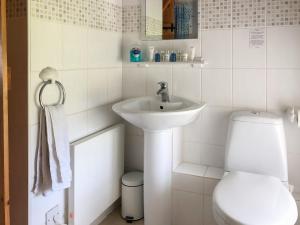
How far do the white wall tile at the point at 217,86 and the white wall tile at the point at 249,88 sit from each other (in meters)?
0.04

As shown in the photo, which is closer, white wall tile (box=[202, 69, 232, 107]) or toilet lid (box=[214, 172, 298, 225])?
toilet lid (box=[214, 172, 298, 225])

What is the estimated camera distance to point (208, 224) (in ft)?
6.61

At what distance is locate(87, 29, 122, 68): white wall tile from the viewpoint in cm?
201

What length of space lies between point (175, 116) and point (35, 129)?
2.44 feet

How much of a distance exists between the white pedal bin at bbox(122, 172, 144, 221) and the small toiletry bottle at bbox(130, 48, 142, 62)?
875 millimetres

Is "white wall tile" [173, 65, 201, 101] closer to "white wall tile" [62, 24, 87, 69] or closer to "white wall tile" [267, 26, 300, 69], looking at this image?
"white wall tile" [267, 26, 300, 69]

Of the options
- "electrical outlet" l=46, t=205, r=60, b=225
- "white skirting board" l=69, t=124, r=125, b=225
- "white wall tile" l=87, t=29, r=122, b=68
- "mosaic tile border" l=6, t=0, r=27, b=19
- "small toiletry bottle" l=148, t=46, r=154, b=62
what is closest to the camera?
"mosaic tile border" l=6, t=0, r=27, b=19

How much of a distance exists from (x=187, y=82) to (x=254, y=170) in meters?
0.75

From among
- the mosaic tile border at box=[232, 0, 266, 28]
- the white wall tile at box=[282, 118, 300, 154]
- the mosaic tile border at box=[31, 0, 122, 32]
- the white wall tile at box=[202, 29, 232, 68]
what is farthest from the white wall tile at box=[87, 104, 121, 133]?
the white wall tile at box=[282, 118, 300, 154]

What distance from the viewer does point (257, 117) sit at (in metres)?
1.86

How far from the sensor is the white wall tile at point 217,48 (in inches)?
81.0

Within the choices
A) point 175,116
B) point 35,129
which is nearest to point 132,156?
point 175,116

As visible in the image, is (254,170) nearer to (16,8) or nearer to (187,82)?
(187,82)

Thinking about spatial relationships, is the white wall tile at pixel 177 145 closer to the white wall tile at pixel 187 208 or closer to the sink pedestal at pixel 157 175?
the sink pedestal at pixel 157 175
